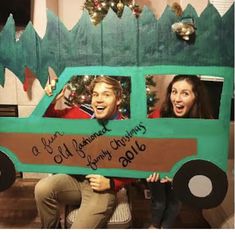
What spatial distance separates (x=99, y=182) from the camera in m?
1.33

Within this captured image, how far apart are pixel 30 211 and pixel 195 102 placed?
2.91 ft

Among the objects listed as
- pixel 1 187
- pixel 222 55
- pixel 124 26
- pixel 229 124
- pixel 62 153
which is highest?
pixel 124 26

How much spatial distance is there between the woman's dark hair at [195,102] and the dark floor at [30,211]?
0.40 m

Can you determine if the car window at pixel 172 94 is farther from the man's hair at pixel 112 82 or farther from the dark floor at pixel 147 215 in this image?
the dark floor at pixel 147 215

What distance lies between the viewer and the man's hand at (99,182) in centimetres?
133

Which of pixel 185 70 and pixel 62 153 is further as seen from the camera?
pixel 62 153

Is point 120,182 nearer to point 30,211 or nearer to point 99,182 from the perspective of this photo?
point 99,182

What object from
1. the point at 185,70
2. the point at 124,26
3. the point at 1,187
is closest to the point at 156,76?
the point at 185,70

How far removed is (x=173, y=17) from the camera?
1201 millimetres

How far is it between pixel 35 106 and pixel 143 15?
554mm

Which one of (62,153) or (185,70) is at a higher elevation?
(185,70)

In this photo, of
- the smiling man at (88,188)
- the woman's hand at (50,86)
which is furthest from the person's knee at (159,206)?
the woman's hand at (50,86)

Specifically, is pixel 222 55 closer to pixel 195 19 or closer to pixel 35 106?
pixel 195 19

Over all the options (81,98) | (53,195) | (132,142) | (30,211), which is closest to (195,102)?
(132,142)
